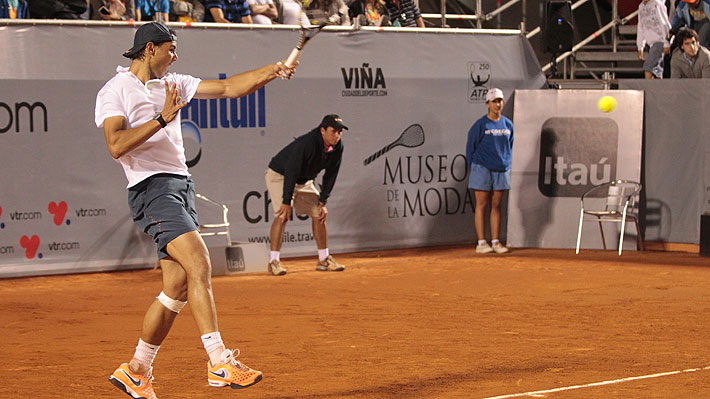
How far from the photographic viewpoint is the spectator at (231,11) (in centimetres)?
1251

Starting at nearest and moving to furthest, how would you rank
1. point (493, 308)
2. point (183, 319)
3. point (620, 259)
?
1. point (183, 319)
2. point (493, 308)
3. point (620, 259)

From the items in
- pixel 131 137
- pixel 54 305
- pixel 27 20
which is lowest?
pixel 54 305

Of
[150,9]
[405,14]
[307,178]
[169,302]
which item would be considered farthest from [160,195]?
[405,14]

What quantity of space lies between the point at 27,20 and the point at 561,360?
274 inches

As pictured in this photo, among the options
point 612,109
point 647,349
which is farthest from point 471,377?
point 612,109

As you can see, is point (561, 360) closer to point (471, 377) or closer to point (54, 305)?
point (471, 377)

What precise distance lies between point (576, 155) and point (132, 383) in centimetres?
906

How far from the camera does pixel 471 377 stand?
20.0 feet

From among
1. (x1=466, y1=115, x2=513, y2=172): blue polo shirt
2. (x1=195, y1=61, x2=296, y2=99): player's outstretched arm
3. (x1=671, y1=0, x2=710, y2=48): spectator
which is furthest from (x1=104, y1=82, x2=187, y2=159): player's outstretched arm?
(x1=671, y1=0, x2=710, y2=48): spectator

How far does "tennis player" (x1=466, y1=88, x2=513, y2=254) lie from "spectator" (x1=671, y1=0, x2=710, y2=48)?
12.7 feet

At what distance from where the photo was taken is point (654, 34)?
15.1 metres

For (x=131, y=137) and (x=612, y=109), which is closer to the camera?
(x=131, y=137)

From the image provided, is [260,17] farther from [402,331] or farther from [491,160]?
[402,331]

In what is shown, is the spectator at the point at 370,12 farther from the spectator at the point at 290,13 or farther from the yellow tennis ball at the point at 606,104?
the yellow tennis ball at the point at 606,104
